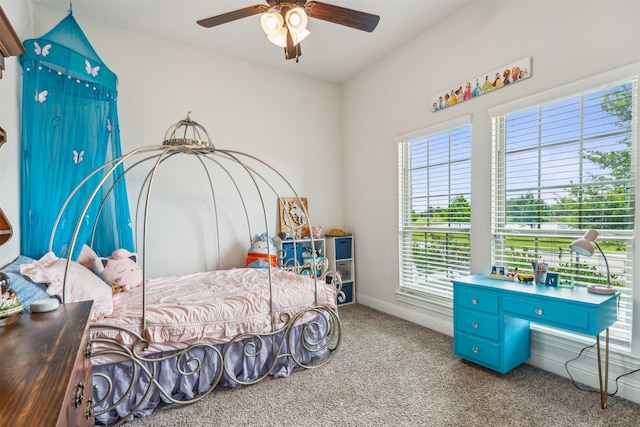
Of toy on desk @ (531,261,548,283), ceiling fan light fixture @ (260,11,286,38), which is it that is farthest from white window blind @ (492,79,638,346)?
ceiling fan light fixture @ (260,11,286,38)

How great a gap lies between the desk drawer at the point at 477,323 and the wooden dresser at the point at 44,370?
2395mm

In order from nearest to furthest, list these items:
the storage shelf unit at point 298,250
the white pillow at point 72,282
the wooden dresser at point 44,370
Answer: the wooden dresser at point 44,370 < the white pillow at point 72,282 < the storage shelf unit at point 298,250

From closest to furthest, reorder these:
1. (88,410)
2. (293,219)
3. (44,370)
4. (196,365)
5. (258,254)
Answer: (44,370) → (88,410) → (196,365) → (258,254) → (293,219)

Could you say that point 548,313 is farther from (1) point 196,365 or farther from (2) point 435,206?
(1) point 196,365

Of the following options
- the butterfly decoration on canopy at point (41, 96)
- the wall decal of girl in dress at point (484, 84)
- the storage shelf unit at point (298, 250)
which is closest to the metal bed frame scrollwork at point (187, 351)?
the butterfly decoration on canopy at point (41, 96)

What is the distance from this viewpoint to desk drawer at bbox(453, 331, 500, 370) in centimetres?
230

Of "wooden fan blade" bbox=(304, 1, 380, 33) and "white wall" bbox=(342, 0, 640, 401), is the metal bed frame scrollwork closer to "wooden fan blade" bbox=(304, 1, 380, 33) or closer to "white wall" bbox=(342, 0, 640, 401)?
"wooden fan blade" bbox=(304, 1, 380, 33)

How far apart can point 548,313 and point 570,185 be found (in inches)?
37.0

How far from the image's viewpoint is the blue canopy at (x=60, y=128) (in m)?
2.25

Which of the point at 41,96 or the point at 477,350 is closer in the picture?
the point at 41,96

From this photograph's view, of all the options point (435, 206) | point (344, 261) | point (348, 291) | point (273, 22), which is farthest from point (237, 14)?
point (348, 291)

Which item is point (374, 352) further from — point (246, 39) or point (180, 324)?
point (246, 39)

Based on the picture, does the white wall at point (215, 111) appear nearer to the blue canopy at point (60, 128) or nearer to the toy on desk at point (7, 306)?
the blue canopy at point (60, 128)

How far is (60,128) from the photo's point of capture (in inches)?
93.9
